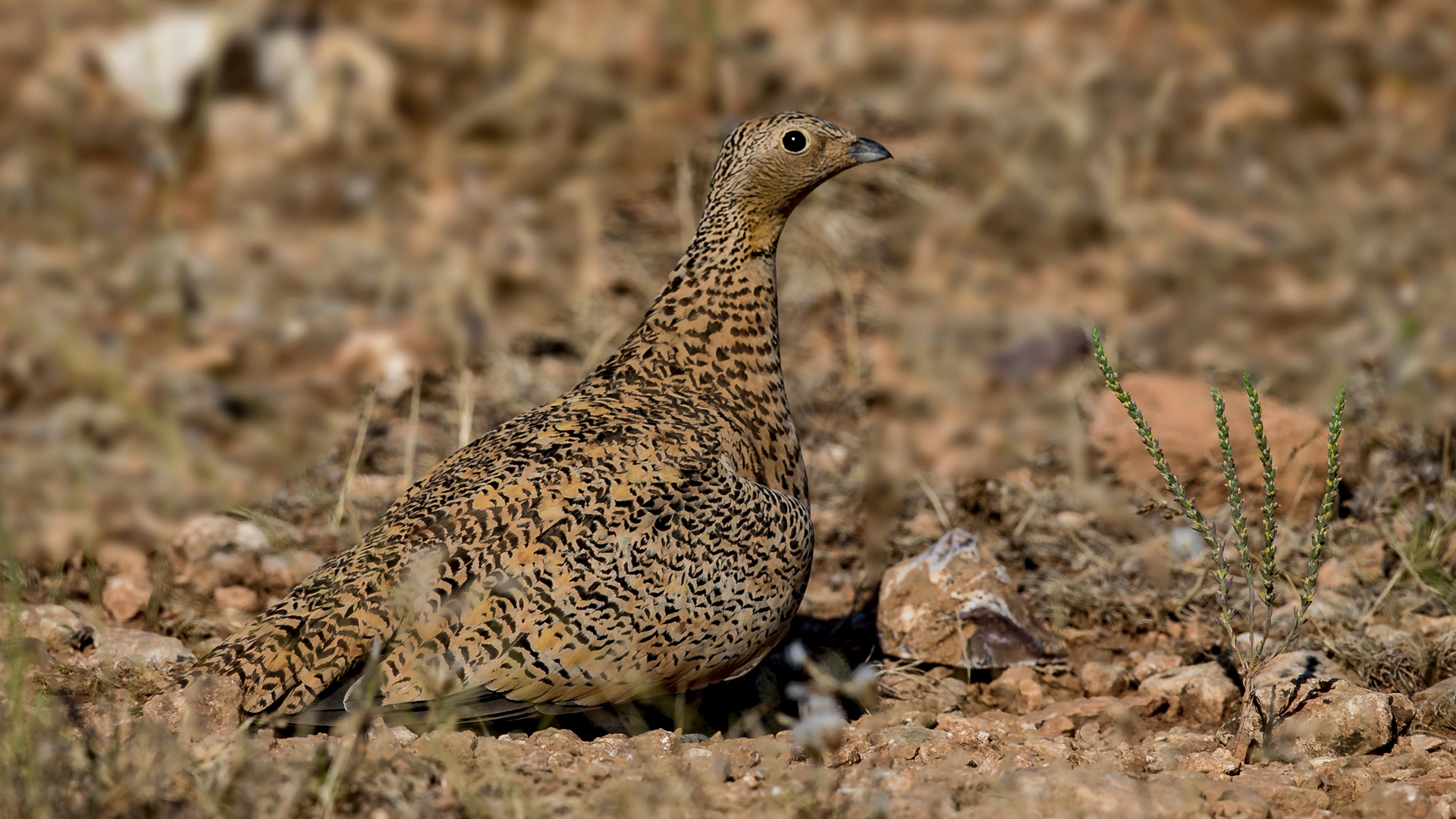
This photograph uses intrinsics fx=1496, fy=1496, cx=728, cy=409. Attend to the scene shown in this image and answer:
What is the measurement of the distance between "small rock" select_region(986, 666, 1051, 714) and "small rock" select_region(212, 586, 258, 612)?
258 cm

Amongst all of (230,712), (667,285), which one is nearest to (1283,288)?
(667,285)

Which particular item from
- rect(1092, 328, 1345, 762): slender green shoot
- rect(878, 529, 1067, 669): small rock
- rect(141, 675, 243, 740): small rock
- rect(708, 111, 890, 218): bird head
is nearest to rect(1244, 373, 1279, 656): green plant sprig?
rect(1092, 328, 1345, 762): slender green shoot

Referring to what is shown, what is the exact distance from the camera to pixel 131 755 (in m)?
3.19

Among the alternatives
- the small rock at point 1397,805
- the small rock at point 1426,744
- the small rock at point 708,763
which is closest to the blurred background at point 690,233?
the small rock at point 1426,744

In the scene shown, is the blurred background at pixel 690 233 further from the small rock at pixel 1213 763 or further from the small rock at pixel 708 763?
the small rock at pixel 708 763

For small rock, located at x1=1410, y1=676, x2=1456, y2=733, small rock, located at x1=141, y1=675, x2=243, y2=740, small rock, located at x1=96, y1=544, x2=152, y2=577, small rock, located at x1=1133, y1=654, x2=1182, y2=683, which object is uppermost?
small rock, located at x1=141, y1=675, x2=243, y2=740

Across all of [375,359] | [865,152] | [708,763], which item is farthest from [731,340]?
[375,359]

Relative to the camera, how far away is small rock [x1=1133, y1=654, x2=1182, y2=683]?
4.92 meters

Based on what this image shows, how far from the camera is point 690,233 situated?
28.0 ft

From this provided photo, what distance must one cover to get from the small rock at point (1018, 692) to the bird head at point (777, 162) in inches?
67.7

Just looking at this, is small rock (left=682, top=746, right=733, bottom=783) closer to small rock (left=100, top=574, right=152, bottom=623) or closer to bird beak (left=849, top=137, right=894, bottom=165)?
bird beak (left=849, top=137, right=894, bottom=165)

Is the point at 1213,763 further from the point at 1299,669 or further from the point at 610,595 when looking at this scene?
the point at 610,595

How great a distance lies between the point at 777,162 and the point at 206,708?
2.52 meters

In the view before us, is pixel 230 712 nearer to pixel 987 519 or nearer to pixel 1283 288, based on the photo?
pixel 987 519
